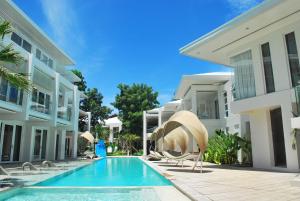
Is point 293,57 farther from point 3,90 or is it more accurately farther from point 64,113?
point 64,113

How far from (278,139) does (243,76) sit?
392 cm

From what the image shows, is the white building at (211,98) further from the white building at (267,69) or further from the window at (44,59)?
the window at (44,59)

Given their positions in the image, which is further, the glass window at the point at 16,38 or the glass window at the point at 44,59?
the glass window at the point at 44,59

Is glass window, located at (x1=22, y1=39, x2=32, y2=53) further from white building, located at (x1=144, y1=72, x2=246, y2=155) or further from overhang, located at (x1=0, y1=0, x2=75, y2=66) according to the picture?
white building, located at (x1=144, y1=72, x2=246, y2=155)

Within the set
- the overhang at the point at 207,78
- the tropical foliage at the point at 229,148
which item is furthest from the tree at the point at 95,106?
the tropical foliage at the point at 229,148

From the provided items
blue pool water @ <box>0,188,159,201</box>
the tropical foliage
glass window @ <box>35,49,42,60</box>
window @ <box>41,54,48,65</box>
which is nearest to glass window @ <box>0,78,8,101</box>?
glass window @ <box>35,49,42,60</box>

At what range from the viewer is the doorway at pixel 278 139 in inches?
560

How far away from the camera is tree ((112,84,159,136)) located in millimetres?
43562

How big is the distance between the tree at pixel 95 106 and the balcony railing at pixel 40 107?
2589cm

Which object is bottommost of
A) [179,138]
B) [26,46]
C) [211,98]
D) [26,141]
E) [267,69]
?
[26,141]

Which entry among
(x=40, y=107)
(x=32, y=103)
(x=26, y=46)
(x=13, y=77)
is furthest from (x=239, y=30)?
(x=26, y=46)

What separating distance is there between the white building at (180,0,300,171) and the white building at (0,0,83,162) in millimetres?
10662

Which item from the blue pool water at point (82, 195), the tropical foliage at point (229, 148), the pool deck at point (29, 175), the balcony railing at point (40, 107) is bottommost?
the blue pool water at point (82, 195)

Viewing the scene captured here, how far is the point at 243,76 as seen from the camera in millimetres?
15875
